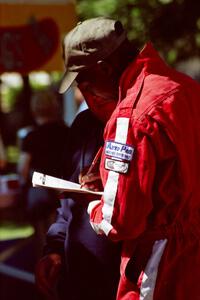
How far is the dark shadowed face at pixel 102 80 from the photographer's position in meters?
2.47

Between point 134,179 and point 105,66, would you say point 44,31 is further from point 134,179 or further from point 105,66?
point 134,179

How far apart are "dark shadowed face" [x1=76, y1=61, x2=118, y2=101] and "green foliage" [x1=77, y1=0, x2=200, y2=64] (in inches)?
108

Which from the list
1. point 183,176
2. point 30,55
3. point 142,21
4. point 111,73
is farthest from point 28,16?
point 183,176

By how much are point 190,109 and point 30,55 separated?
11.2 ft

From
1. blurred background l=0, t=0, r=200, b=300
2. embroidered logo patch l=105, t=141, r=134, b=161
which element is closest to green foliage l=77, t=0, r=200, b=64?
blurred background l=0, t=0, r=200, b=300

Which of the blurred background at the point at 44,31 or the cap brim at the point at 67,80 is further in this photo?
the blurred background at the point at 44,31

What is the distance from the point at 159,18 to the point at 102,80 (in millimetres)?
3269

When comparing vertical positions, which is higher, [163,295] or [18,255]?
[163,295]

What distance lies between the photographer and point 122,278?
2404mm

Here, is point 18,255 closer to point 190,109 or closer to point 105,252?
point 105,252

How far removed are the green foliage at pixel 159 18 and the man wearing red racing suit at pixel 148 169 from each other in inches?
108

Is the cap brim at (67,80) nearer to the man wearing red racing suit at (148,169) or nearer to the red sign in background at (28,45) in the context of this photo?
the man wearing red racing suit at (148,169)

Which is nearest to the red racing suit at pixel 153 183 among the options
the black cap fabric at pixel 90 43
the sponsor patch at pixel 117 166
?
the sponsor patch at pixel 117 166

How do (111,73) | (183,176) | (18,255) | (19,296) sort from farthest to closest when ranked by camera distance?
(18,255), (19,296), (111,73), (183,176)
